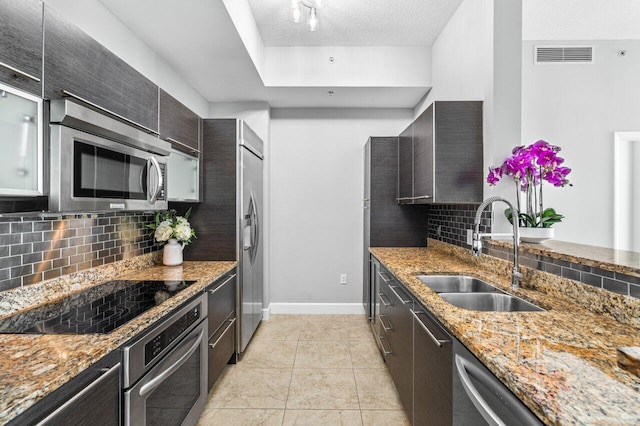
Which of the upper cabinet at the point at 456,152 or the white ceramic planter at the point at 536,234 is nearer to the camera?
the white ceramic planter at the point at 536,234

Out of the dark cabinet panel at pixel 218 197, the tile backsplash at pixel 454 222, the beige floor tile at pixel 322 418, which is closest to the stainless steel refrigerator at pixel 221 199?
the dark cabinet panel at pixel 218 197

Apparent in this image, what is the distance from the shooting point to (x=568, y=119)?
9.32 feet

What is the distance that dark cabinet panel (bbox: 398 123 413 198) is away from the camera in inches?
115

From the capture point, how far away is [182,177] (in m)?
2.40

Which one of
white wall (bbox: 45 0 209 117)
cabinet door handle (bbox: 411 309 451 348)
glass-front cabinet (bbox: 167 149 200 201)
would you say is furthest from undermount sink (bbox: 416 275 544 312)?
white wall (bbox: 45 0 209 117)

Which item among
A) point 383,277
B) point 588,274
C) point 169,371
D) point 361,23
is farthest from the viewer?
point 361,23

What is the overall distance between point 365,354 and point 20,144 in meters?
2.78

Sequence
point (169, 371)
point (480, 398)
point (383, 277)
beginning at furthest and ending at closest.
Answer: point (383, 277), point (169, 371), point (480, 398)

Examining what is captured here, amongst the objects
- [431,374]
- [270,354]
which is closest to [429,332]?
[431,374]

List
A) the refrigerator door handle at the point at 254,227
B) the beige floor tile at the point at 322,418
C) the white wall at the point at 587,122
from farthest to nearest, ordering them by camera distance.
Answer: the refrigerator door handle at the point at 254,227
the white wall at the point at 587,122
the beige floor tile at the point at 322,418

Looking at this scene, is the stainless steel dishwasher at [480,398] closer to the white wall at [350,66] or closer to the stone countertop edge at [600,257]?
the stone countertop edge at [600,257]

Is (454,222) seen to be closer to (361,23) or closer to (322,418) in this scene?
(322,418)

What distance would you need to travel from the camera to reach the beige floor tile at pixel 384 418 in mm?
2016

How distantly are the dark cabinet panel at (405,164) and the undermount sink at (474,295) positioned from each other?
982 mm
